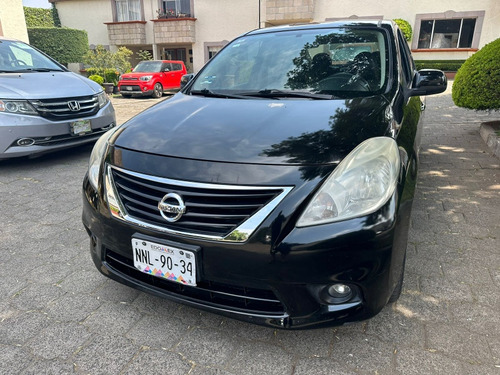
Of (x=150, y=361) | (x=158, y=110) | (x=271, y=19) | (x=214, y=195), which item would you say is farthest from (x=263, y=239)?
(x=271, y=19)

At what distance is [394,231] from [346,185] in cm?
27

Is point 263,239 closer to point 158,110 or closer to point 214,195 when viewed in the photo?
point 214,195

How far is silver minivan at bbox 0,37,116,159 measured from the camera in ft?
13.8

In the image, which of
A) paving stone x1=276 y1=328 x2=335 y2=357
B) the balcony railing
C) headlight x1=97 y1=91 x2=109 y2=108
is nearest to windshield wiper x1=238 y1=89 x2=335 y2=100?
paving stone x1=276 y1=328 x2=335 y2=357

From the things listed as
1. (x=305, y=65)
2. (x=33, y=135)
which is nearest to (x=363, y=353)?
(x=305, y=65)

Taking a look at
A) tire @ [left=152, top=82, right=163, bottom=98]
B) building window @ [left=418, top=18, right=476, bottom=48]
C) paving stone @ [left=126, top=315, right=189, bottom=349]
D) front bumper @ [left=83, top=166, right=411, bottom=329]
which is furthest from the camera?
building window @ [left=418, top=18, right=476, bottom=48]

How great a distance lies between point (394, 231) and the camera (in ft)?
5.13

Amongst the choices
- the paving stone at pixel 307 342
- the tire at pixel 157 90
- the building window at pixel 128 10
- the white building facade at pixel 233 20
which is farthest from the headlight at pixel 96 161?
the building window at pixel 128 10

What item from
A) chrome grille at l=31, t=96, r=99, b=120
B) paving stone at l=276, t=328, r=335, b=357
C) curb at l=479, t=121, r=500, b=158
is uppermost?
chrome grille at l=31, t=96, r=99, b=120

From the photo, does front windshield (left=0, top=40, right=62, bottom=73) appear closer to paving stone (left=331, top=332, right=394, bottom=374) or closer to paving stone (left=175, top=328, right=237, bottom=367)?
paving stone (left=175, top=328, right=237, bottom=367)

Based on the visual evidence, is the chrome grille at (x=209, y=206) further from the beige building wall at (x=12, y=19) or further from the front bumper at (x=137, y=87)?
the front bumper at (x=137, y=87)

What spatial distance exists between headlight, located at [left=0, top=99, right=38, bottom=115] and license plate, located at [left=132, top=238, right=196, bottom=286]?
334 centimetres

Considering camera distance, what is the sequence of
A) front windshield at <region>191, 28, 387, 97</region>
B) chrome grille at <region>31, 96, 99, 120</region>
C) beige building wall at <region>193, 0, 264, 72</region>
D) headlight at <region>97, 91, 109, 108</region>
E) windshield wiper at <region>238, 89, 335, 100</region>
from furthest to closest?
1. beige building wall at <region>193, 0, 264, 72</region>
2. headlight at <region>97, 91, 109, 108</region>
3. chrome grille at <region>31, 96, 99, 120</region>
4. front windshield at <region>191, 28, 387, 97</region>
5. windshield wiper at <region>238, 89, 335, 100</region>

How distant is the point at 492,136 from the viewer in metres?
5.25
